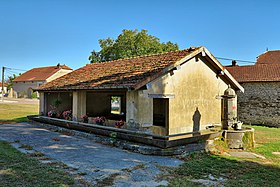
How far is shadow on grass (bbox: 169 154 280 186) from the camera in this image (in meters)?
5.58

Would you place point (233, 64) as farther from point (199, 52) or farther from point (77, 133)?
point (77, 133)

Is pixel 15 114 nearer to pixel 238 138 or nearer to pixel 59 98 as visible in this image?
pixel 59 98

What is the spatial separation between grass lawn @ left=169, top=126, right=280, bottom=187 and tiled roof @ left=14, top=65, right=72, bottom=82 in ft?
135

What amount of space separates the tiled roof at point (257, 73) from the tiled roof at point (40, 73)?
3462 centimetres

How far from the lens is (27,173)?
18.2 feet

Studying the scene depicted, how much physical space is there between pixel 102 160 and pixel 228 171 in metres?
Answer: 3.60

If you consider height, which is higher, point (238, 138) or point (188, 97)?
point (188, 97)

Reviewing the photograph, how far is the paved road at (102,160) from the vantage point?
222 inches

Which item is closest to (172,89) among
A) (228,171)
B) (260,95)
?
(228,171)

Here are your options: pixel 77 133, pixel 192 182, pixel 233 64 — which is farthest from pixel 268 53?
pixel 192 182

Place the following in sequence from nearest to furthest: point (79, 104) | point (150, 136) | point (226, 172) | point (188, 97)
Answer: point (226, 172) → point (150, 136) → point (188, 97) → point (79, 104)

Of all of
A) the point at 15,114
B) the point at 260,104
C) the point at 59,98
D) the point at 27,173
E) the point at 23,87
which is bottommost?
the point at 27,173

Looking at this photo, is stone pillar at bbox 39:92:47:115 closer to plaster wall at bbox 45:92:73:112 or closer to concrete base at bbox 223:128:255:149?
plaster wall at bbox 45:92:73:112

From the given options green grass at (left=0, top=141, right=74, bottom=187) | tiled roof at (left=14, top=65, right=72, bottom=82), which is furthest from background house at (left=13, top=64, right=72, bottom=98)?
green grass at (left=0, top=141, right=74, bottom=187)
